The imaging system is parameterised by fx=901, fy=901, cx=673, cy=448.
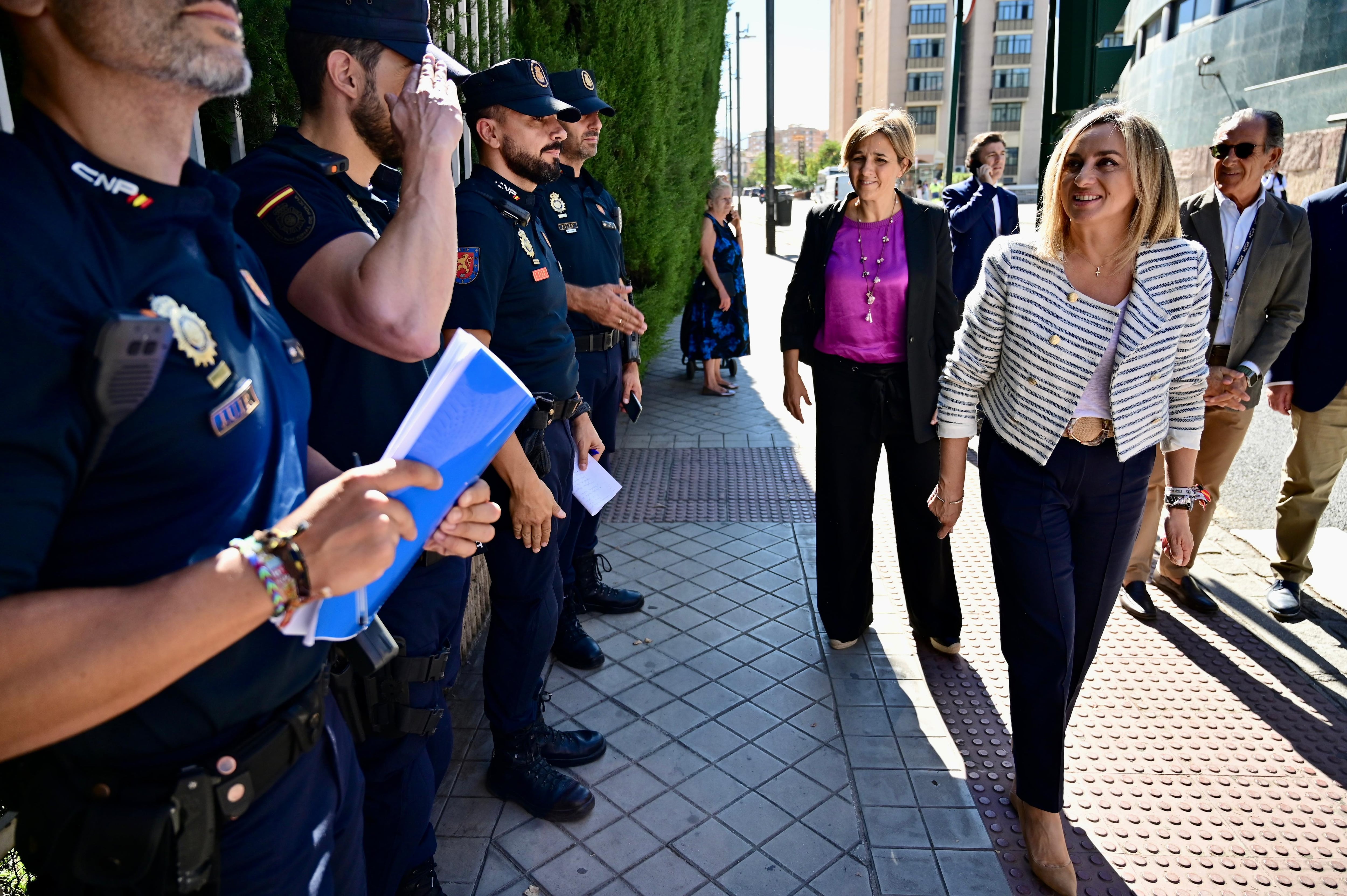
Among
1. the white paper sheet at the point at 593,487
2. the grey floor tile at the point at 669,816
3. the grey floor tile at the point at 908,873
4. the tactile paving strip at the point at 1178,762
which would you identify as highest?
the white paper sheet at the point at 593,487

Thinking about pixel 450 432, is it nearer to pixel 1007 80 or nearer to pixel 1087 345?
pixel 1087 345

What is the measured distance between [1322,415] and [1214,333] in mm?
709

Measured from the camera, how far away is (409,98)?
1.82 metres

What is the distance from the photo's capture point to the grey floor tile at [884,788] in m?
2.98

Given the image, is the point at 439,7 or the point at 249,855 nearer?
the point at 249,855

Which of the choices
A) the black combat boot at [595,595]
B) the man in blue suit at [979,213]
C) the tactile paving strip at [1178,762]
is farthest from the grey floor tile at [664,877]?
the man in blue suit at [979,213]

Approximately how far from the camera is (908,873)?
8.71ft

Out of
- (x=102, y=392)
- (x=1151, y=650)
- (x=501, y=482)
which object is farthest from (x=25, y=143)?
(x=1151, y=650)

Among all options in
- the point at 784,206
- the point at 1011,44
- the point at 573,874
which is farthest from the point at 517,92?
the point at 1011,44

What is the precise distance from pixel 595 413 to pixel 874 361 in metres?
1.28

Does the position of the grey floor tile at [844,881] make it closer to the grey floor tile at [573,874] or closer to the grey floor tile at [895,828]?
the grey floor tile at [895,828]

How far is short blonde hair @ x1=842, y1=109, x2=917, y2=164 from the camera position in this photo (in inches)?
145

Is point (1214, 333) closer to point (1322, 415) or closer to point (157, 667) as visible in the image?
point (1322, 415)

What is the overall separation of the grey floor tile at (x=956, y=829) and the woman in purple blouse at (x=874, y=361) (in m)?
1.09
